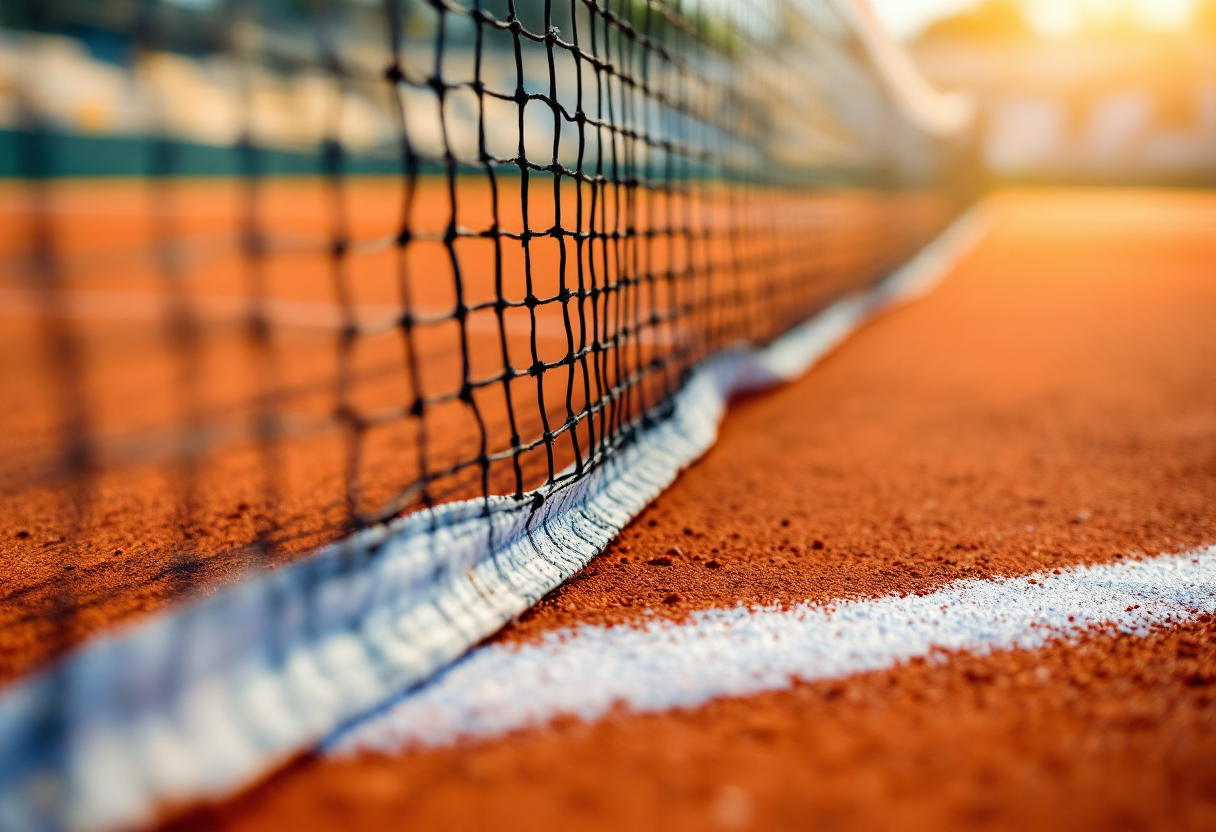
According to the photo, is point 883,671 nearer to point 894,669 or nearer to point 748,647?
point 894,669

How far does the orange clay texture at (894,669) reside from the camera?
0.82 m

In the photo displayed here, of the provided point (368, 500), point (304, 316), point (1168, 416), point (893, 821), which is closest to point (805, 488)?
point (368, 500)

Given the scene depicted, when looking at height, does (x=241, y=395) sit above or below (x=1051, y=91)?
below

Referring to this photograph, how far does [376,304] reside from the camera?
4.75 meters

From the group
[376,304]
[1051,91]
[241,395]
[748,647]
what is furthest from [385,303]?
[1051,91]

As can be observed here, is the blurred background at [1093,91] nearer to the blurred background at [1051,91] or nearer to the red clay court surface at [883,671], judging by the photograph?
the blurred background at [1051,91]

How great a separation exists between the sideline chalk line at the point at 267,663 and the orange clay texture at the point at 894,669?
43 millimetres

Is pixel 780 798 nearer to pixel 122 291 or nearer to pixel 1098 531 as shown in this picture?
pixel 1098 531

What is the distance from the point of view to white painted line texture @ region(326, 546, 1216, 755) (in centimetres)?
97

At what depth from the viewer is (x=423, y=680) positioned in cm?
101

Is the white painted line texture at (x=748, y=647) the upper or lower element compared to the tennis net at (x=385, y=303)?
lower

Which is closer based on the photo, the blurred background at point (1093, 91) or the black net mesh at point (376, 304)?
the black net mesh at point (376, 304)

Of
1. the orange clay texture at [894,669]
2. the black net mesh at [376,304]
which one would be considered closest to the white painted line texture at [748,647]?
the orange clay texture at [894,669]

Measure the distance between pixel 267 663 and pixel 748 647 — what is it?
515 mm
